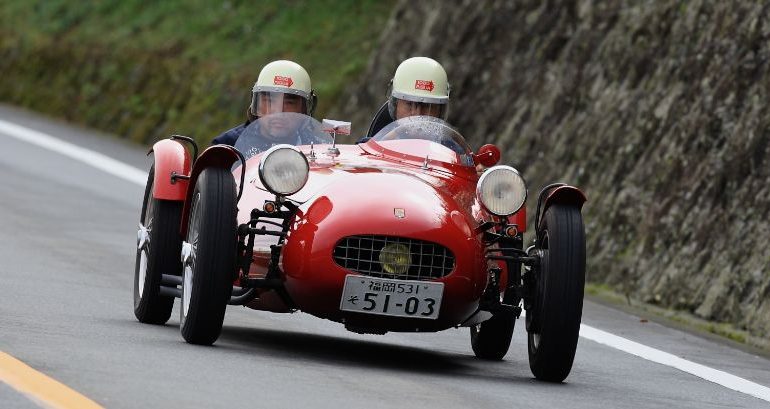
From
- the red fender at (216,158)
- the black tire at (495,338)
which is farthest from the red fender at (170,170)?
the black tire at (495,338)

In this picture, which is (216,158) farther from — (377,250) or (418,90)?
(418,90)

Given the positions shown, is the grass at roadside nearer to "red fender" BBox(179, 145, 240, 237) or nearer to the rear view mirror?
the rear view mirror

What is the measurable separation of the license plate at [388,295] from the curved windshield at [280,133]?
7.17 ft

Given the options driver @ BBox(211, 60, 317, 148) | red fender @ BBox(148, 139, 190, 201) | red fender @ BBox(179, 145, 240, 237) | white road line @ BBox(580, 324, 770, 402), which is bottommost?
white road line @ BBox(580, 324, 770, 402)

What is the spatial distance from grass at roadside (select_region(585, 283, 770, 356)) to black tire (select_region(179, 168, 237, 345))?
485 cm

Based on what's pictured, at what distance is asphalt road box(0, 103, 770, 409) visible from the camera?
28.1ft

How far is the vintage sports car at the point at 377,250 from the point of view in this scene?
9.88m

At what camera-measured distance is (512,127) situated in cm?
2088

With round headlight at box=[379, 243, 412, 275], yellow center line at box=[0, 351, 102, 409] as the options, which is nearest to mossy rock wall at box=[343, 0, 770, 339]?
round headlight at box=[379, 243, 412, 275]

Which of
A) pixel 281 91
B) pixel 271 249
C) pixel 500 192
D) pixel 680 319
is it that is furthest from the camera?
pixel 680 319

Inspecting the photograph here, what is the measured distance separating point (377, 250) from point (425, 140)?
1.77 meters

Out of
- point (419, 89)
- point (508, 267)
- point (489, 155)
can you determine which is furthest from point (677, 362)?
point (419, 89)

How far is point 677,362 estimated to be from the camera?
12.2 meters

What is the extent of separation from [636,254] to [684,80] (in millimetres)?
2346
